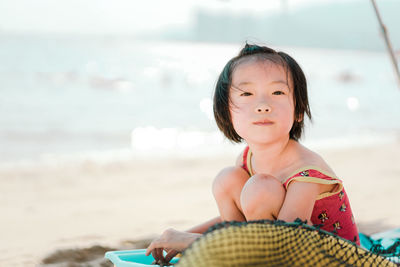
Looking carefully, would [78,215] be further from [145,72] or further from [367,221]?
[145,72]

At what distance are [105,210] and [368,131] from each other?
6075 millimetres

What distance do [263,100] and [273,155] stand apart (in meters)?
0.25

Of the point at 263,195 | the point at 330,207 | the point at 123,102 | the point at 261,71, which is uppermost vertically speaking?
the point at 123,102

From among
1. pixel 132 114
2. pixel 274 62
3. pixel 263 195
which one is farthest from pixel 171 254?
pixel 132 114

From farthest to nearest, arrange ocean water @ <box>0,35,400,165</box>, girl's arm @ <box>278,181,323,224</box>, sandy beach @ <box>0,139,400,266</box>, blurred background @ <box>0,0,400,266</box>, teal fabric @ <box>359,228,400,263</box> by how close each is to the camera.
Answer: ocean water @ <box>0,35,400,165</box> → blurred background @ <box>0,0,400,266</box> → sandy beach @ <box>0,139,400,266</box> → teal fabric @ <box>359,228,400,263</box> → girl's arm @ <box>278,181,323,224</box>

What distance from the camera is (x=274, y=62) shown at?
6.06ft

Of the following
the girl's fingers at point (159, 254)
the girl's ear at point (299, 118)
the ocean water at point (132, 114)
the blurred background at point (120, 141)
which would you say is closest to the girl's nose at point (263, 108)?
the girl's ear at point (299, 118)

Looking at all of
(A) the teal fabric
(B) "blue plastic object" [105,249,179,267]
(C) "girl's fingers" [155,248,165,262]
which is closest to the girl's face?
(C) "girl's fingers" [155,248,165,262]

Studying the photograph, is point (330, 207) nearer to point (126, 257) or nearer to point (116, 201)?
point (126, 257)

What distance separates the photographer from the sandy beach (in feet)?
10.6

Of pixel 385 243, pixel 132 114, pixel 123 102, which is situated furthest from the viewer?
pixel 123 102

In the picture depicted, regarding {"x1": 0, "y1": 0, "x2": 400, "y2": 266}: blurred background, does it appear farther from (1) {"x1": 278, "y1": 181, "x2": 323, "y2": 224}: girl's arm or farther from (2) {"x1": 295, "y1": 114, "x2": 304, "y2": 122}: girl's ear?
(1) {"x1": 278, "y1": 181, "x2": 323, "y2": 224}: girl's arm

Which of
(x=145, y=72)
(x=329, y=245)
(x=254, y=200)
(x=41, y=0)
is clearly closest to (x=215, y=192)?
(x=254, y=200)

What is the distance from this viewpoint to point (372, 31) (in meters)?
42.8
